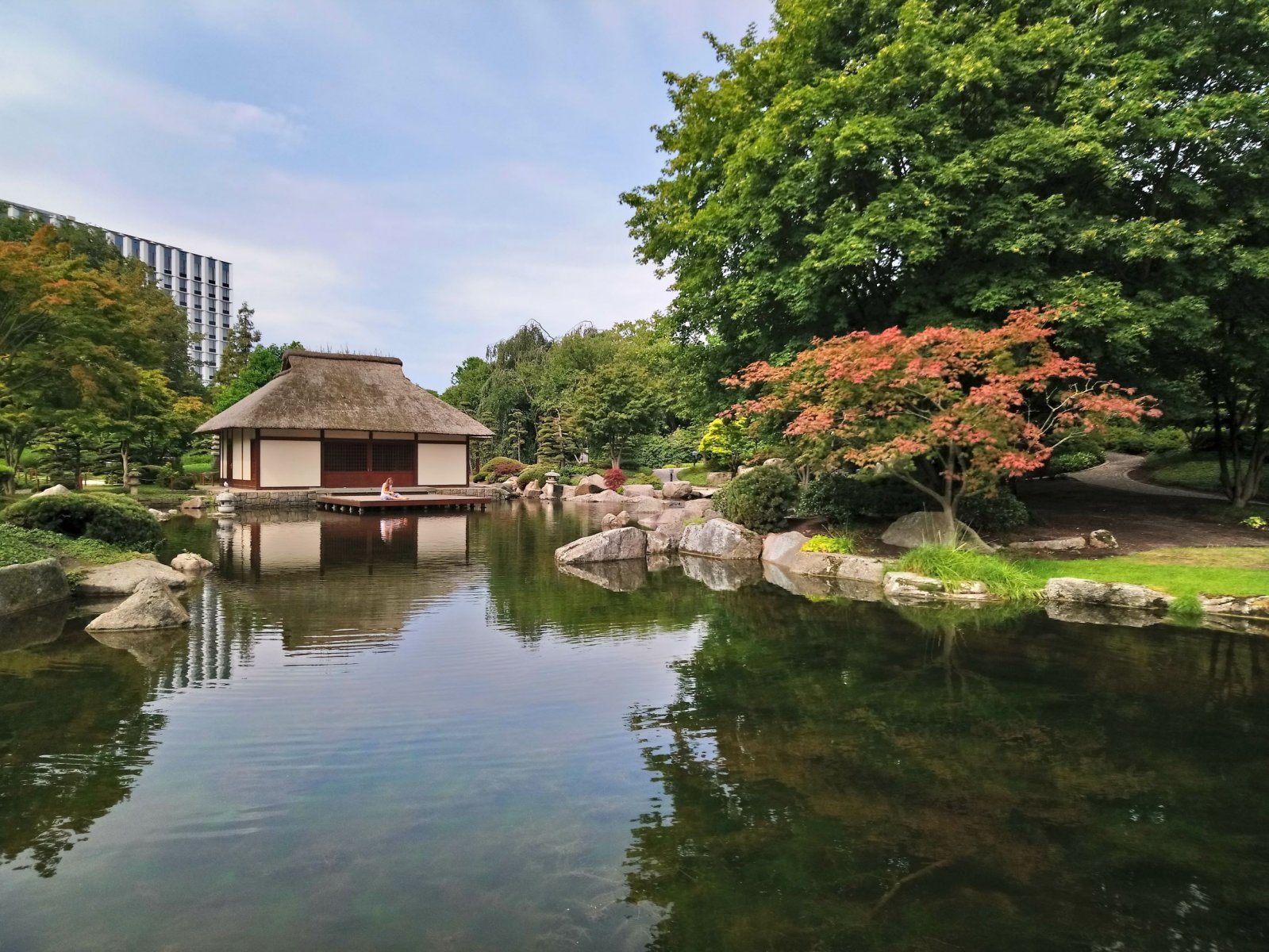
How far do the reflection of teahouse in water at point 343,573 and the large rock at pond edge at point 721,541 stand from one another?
14.7ft

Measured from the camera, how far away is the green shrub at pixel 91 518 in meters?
10.6

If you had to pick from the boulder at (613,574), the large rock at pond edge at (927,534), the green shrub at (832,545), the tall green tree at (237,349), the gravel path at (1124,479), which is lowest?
the boulder at (613,574)

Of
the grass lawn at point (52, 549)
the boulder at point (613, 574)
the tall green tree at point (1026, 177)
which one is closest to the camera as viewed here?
the grass lawn at point (52, 549)

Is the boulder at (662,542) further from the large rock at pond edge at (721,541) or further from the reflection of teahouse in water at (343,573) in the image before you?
the reflection of teahouse in water at (343,573)

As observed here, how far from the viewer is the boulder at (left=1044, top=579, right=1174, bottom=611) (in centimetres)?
910

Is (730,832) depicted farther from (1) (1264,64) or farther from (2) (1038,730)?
(1) (1264,64)

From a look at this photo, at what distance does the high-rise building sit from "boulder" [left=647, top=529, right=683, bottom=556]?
95.5 metres

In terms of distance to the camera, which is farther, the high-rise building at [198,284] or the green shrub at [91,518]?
the high-rise building at [198,284]

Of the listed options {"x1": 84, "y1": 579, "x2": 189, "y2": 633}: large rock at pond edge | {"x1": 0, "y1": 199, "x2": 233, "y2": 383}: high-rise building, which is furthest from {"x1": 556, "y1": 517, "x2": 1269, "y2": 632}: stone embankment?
{"x1": 0, "y1": 199, "x2": 233, "y2": 383}: high-rise building

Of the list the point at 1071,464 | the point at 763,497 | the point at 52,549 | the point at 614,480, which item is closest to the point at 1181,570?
the point at 763,497

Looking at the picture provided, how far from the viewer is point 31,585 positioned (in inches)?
334

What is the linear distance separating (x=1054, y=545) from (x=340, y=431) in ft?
79.5

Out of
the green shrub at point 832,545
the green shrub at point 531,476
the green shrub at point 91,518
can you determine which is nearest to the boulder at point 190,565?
the green shrub at point 91,518

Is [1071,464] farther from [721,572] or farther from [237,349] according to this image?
[237,349]
